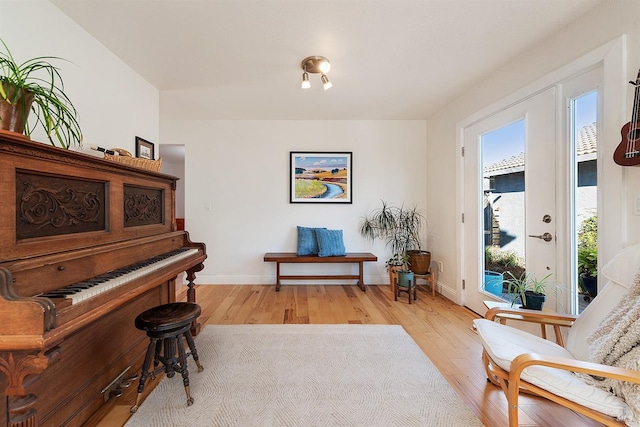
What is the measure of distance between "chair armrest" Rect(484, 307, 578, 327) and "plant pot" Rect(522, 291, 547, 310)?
168 mm

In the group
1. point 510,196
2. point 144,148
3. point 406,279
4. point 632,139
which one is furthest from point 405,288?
point 144,148

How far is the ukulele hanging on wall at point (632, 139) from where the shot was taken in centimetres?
129

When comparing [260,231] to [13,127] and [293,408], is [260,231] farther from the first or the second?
[13,127]

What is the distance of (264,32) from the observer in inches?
71.0

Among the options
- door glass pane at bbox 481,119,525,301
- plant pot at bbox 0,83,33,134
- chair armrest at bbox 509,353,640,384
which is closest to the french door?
door glass pane at bbox 481,119,525,301

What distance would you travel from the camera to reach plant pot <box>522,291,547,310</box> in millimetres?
1692

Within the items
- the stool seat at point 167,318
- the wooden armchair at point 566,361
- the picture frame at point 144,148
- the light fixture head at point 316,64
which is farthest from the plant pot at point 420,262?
the picture frame at point 144,148

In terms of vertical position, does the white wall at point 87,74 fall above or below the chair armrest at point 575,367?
above

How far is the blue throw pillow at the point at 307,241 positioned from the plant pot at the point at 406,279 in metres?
1.15

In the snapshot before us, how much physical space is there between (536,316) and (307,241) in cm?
250

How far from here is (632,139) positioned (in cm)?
131

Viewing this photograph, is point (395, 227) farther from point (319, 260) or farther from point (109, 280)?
point (109, 280)

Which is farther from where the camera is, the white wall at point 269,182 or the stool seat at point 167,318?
the white wall at point 269,182

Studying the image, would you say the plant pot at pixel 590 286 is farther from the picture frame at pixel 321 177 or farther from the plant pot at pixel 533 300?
the picture frame at pixel 321 177
